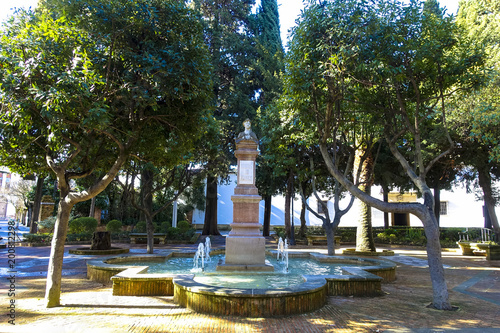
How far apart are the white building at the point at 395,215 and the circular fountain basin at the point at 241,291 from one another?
24745 millimetres

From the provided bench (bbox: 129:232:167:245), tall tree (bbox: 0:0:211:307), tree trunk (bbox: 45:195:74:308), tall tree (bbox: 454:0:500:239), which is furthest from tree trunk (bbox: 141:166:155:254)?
tall tree (bbox: 454:0:500:239)

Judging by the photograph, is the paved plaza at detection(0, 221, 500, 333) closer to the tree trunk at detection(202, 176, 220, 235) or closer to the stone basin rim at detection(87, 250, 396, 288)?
the stone basin rim at detection(87, 250, 396, 288)

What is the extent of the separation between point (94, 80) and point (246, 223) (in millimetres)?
5275

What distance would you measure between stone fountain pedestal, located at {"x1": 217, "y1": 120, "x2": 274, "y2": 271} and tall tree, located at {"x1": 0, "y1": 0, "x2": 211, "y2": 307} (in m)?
2.04

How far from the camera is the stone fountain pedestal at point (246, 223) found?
9.30 meters

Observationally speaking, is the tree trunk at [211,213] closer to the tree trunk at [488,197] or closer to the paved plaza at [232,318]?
the tree trunk at [488,197]

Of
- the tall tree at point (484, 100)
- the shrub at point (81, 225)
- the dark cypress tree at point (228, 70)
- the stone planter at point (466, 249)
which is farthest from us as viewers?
the dark cypress tree at point (228, 70)

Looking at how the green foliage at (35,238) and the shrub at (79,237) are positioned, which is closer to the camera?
the green foliage at (35,238)

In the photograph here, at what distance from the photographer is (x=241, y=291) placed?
5875mm

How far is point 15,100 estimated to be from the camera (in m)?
5.86

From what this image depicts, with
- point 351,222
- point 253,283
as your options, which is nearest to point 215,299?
point 253,283

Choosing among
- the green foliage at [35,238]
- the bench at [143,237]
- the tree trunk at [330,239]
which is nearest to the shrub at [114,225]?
the bench at [143,237]

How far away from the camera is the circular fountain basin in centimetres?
568

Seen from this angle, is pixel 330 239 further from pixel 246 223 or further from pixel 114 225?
pixel 114 225
